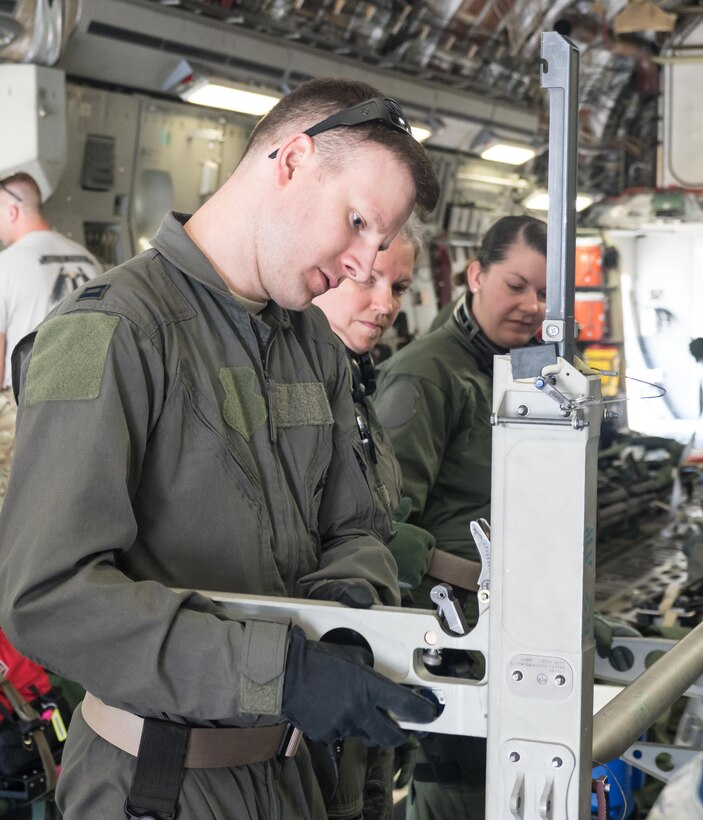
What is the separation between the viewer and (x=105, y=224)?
19.4 ft

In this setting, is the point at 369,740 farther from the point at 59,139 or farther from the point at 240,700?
A: the point at 59,139

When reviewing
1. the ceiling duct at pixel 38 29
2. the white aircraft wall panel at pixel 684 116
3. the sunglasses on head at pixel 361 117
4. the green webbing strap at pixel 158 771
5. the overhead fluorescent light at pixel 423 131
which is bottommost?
the green webbing strap at pixel 158 771

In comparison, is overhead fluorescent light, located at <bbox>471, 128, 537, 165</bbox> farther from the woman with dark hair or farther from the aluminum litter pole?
the aluminum litter pole

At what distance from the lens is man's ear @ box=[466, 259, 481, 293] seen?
3.31 meters

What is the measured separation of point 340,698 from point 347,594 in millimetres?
197

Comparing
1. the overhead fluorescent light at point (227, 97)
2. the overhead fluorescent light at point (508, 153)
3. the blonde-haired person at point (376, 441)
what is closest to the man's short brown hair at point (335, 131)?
the blonde-haired person at point (376, 441)

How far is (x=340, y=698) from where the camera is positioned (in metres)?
1.36

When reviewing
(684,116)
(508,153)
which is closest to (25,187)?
(508,153)

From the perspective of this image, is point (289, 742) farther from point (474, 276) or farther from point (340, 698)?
point (474, 276)

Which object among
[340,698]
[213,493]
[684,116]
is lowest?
[340,698]

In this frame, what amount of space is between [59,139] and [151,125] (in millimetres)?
905

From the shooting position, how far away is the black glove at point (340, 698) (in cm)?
136

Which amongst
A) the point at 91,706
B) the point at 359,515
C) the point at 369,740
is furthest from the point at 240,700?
the point at 359,515

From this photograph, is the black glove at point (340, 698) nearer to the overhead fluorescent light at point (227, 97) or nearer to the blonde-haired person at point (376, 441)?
the blonde-haired person at point (376, 441)
